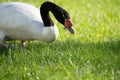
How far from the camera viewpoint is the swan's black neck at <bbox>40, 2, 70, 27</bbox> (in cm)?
752

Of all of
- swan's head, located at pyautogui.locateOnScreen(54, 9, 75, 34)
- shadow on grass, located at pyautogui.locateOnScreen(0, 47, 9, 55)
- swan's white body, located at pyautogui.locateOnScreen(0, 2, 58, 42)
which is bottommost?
shadow on grass, located at pyautogui.locateOnScreen(0, 47, 9, 55)

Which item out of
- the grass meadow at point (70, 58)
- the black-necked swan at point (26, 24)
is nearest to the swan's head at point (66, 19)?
the black-necked swan at point (26, 24)

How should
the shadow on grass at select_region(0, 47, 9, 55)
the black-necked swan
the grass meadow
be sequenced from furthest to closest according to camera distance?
the black-necked swan, the shadow on grass at select_region(0, 47, 9, 55), the grass meadow

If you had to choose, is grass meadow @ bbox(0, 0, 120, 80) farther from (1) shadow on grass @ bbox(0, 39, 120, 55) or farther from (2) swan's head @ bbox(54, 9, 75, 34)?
(2) swan's head @ bbox(54, 9, 75, 34)

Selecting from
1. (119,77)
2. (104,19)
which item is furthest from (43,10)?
(104,19)

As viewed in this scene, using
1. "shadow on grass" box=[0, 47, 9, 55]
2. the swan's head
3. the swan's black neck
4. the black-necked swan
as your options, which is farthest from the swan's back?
the swan's head

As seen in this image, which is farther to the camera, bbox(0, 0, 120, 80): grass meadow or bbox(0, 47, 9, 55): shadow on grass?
bbox(0, 47, 9, 55): shadow on grass

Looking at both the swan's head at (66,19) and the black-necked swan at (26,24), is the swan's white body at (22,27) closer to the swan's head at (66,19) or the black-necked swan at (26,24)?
the black-necked swan at (26,24)

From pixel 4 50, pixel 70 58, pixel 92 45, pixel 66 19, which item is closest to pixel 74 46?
pixel 92 45

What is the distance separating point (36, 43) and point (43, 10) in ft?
2.08

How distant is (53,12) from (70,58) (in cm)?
129

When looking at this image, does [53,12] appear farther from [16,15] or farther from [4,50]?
[4,50]

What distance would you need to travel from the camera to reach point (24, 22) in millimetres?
7629

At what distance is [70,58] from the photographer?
673 cm
